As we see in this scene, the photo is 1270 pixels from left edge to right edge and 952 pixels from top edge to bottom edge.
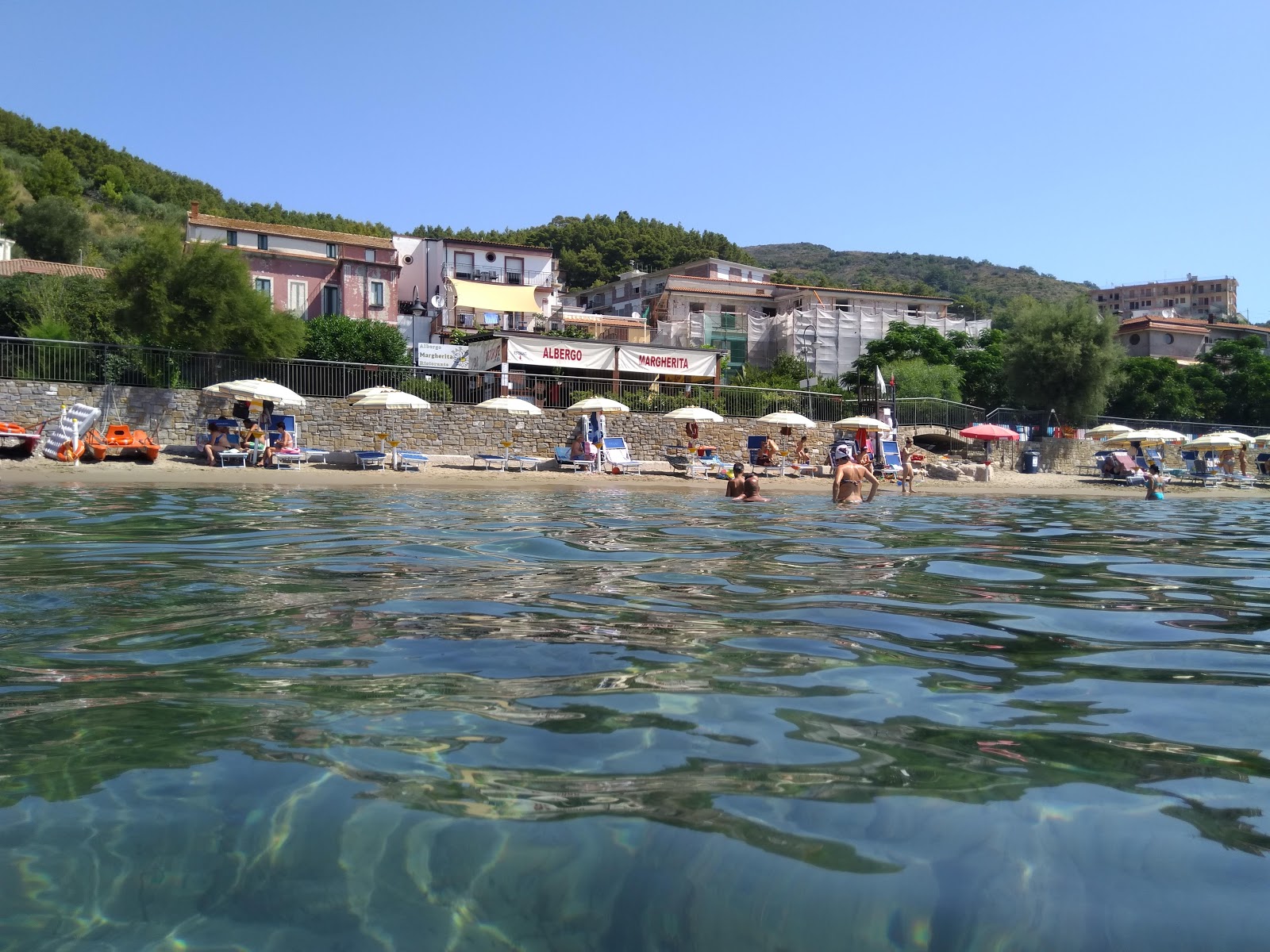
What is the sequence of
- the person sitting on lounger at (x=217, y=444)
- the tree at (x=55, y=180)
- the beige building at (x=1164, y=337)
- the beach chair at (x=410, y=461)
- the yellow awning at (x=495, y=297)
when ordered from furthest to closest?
the tree at (x=55, y=180), the beige building at (x=1164, y=337), the yellow awning at (x=495, y=297), the beach chair at (x=410, y=461), the person sitting on lounger at (x=217, y=444)

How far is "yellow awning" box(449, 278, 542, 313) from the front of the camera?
147 feet

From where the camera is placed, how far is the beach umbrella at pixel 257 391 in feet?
71.3

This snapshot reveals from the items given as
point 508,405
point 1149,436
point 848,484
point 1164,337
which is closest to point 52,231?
point 508,405

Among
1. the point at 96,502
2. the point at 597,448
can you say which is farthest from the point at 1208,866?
the point at 597,448

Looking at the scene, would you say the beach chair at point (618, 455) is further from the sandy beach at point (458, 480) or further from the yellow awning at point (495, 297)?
the yellow awning at point (495, 297)

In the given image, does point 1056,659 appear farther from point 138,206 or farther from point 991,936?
point 138,206

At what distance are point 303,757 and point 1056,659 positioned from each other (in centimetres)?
350

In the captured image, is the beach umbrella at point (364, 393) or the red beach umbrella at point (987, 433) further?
the red beach umbrella at point (987, 433)

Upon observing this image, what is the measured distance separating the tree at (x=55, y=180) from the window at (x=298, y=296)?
34375mm

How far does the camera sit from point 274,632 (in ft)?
16.4

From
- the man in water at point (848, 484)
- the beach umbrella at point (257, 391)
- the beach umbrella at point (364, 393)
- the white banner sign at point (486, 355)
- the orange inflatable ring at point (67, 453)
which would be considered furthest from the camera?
the white banner sign at point (486, 355)

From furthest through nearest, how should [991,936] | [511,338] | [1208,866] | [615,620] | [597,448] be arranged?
[511,338] → [597,448] → [615,620] → [1208,866] → [991,936]

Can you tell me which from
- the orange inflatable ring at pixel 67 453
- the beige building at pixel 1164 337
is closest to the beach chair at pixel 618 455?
the orange inflatable ring at pixel 67 453

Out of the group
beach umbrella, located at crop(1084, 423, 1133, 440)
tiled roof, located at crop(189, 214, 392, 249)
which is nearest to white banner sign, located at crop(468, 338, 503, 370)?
tiled roof, located at crop(189, 214, 392, 249)
